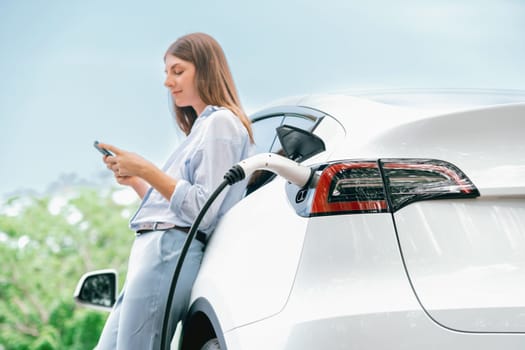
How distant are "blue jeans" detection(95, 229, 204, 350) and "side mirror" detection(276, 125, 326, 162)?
0.37 m

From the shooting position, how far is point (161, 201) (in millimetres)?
1636

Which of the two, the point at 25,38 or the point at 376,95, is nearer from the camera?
the point at 376,95

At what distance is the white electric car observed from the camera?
38.5 inches

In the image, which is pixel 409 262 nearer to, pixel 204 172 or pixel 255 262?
pixel 255 262

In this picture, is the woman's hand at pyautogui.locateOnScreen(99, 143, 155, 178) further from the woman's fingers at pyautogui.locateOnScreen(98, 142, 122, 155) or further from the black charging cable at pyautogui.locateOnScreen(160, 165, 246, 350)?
the black charging cable at pyautogui.locateOnScreen(160, 165, 246, 350)

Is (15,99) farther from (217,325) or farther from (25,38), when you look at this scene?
(217,325)

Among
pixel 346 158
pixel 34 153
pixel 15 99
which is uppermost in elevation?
pixel 346 158

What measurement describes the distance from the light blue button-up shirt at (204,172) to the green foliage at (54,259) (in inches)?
313

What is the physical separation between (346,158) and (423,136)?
13 cm

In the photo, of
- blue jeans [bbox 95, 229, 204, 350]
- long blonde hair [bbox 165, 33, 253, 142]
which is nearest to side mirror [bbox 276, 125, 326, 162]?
blue jeans [bbox 95, 229, 204, 350]

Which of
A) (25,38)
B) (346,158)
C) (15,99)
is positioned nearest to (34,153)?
(15,99)

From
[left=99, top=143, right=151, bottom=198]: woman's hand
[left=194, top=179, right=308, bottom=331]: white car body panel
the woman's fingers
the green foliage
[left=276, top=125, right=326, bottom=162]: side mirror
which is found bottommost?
the green foliage

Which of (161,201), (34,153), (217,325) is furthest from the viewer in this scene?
(34,153)

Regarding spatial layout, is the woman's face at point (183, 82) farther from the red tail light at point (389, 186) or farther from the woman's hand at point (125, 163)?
the red tail light at point (389, 186)
